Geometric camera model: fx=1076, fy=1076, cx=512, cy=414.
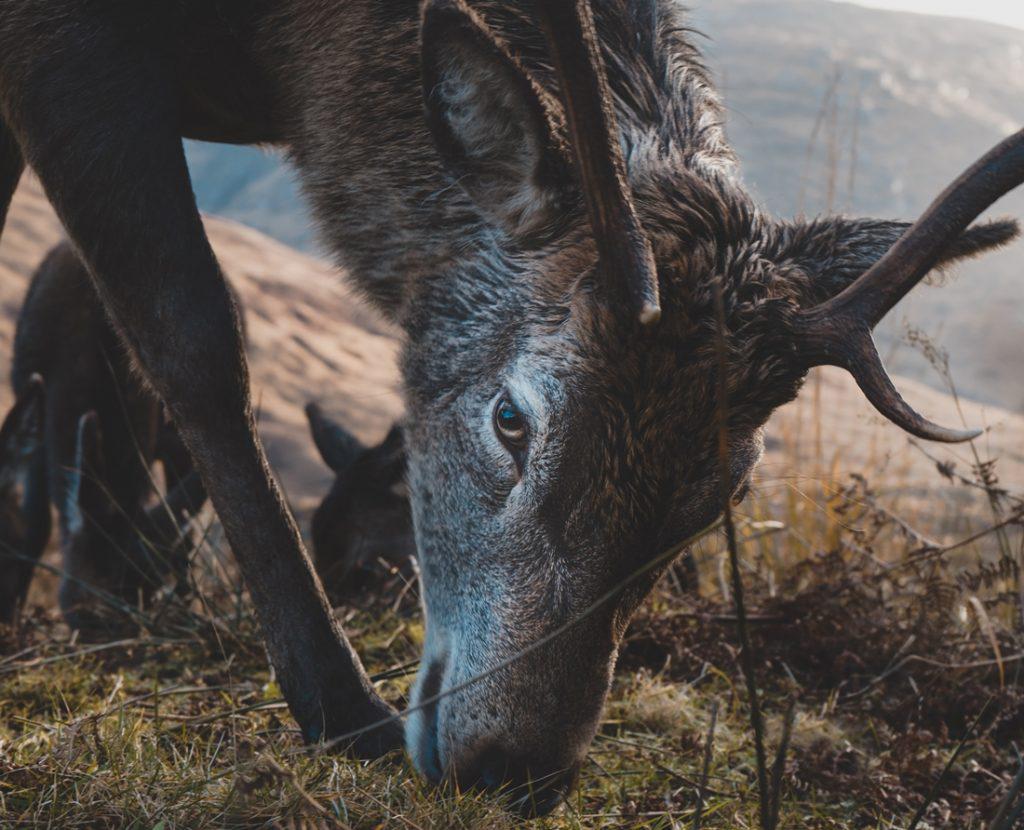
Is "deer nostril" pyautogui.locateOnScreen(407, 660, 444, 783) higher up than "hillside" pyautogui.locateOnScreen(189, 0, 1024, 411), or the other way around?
"hillside" pyautogui.locateOnScreen(189, 0, 1024, 411)

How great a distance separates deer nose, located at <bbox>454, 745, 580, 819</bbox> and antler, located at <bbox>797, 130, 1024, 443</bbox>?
1096 mm

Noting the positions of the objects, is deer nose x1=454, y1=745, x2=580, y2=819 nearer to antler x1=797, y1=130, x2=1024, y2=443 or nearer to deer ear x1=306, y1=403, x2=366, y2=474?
antler x1=797, y1=130, x2=1024, y2=443

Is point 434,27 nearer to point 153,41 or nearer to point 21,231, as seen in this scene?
point 153,41

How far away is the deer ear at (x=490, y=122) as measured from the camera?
2428 millimetres

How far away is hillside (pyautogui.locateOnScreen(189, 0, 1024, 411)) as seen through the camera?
13.3 metres

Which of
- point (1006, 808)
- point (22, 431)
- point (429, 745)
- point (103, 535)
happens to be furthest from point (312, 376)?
point (1006, 808)

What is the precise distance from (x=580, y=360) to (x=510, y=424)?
264 mm

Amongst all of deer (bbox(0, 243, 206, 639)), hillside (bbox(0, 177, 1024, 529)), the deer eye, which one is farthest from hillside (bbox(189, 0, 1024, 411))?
the deer eye

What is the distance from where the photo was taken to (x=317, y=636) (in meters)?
2.69

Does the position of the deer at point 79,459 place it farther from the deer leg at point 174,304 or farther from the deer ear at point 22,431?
the deer leg at point 174,304

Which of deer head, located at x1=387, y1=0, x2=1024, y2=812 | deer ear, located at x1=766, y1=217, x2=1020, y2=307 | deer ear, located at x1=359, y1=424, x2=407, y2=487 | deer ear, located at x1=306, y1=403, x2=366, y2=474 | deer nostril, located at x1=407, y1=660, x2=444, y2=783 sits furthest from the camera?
deer ear, located at x1=306, y1=403, x2=366, y2=474

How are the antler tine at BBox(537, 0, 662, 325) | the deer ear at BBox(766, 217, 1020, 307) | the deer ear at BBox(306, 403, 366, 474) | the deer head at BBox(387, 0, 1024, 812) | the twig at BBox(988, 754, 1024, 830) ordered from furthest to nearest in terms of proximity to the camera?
the deer ear at BBox(306, 403, 366, 474)
the deer ear at BBox(766, 217, 1020, 307)
the deer head at BBox(387, 0, 1024, 812)
the antler tine at BBox(537, 0, 662, 325)
the twig at BBox(988, 754, 1024, 830)

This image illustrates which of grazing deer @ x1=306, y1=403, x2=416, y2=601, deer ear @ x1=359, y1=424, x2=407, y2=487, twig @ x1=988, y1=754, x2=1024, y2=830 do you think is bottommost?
grazing deer @ x1=306, y1=403, x2=416, y2=601

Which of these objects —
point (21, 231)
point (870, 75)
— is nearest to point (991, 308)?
point (870, 75)
